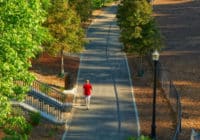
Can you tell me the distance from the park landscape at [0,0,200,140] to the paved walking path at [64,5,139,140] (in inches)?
21.2

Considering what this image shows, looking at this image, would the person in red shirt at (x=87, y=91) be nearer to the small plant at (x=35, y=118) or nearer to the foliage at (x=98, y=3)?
the small plant at (x=35, y=118)

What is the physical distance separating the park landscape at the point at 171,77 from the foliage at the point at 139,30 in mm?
1984

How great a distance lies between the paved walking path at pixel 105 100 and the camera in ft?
78.6

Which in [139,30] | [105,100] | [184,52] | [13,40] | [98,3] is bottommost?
[184,52]

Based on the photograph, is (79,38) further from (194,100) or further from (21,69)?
(21,69)

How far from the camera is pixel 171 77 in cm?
3441

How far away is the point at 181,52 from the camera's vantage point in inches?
1756

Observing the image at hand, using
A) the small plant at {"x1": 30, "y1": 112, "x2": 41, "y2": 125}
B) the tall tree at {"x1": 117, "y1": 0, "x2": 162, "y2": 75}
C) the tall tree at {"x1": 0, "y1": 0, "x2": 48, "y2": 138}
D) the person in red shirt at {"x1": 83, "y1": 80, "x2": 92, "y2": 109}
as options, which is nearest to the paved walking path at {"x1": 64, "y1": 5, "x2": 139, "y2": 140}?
the person in red shirt at {"x1": 83, "y1": 80, "x2": 92, "y2": 109}

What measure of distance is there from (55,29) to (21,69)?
1714 centimetres

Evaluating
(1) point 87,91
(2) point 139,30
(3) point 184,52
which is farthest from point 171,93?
(3) point 184,52

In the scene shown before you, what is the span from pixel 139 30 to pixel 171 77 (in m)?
3.68

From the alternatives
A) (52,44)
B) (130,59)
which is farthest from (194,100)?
(130,59)

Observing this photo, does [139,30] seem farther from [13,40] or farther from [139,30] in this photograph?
[13,40]

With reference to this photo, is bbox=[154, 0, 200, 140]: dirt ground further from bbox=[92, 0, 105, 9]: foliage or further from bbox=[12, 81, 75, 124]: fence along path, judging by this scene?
bbox=[92, 0, 105, 9]: foliage
